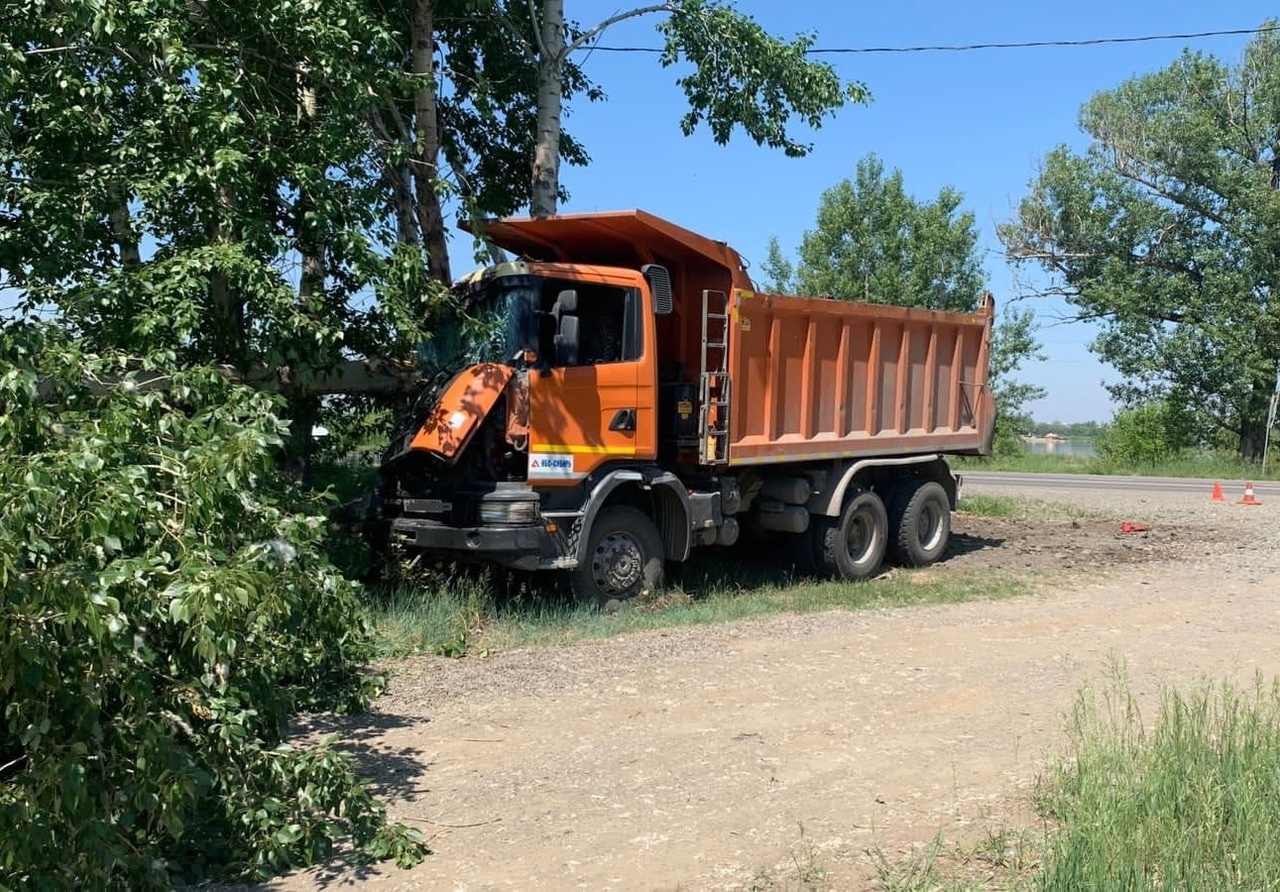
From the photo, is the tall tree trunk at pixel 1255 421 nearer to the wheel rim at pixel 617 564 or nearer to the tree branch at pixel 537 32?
the tree branch at pixel 537 32

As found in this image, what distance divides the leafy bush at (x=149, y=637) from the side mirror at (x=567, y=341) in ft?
11.7

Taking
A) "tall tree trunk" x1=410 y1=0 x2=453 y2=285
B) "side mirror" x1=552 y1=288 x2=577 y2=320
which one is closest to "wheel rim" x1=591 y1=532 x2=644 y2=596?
"side mirror" x1=552 y1=288 x2=577 y2=320

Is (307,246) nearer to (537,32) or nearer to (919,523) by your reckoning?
(537,32)

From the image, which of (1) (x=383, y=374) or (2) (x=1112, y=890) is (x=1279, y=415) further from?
(2) (x=1112, y=890)

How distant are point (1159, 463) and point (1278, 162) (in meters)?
8.52

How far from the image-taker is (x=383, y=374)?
931cm

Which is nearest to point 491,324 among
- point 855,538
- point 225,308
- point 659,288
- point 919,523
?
point 659,288

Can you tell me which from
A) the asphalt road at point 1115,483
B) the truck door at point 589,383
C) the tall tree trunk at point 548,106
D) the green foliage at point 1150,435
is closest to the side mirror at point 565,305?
the truck door at point 589,383

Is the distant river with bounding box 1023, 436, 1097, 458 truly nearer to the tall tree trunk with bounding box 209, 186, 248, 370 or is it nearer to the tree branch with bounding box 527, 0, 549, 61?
the tree branch with bounding box 527, 0, 549, 61

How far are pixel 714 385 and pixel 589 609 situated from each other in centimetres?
224

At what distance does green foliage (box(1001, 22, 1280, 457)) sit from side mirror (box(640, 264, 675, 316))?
23729mm

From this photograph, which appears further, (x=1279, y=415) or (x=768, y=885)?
(x=1279, y=415)

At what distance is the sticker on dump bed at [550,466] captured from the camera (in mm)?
7977

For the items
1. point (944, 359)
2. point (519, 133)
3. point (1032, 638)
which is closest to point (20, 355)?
point (1032, 638)
